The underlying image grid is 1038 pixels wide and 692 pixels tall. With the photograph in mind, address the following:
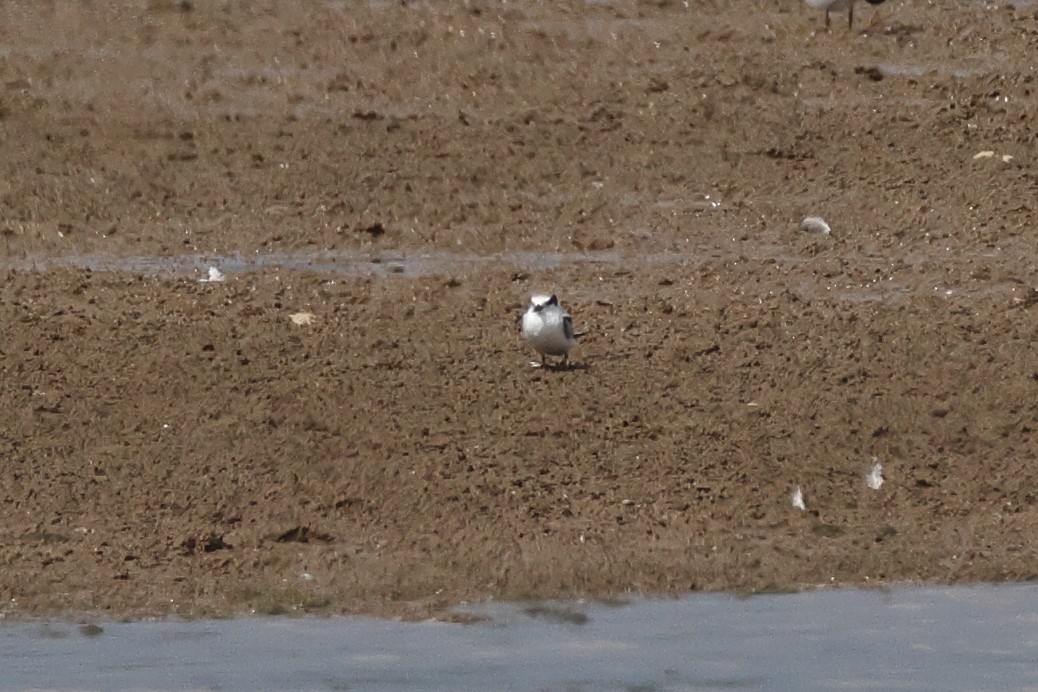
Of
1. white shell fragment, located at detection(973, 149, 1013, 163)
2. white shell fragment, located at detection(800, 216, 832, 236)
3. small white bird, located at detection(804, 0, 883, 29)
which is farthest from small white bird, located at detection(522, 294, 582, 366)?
small white bird, located at detection(804, 0, 883, 29)

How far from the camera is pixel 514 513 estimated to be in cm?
947

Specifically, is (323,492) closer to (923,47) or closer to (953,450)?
(953,450)

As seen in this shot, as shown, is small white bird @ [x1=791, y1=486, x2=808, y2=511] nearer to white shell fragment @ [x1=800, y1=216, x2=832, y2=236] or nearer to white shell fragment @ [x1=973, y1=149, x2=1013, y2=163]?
white shell fragment @ [x1=800, y1=216, x2=832, y2=236]

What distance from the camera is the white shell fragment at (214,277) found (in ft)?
39.8

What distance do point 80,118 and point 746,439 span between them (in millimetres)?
5629

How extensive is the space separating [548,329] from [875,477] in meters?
1.53

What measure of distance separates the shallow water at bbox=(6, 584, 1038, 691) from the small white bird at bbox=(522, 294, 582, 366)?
6.67 ft

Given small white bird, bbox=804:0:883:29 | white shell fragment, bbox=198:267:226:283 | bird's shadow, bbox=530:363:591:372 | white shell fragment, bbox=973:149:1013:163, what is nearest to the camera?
bird's shadow, bbox=530:363:591:372

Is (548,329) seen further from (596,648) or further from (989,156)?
(989,156)

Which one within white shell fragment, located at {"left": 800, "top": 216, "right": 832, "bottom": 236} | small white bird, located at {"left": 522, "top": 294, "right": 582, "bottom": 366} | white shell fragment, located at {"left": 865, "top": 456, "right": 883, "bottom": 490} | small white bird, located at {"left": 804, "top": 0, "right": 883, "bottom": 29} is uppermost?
small white bird, located at {"left": 804, "top": 0, "right": 883, "bottom": 29}

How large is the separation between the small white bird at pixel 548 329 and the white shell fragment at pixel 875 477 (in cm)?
142

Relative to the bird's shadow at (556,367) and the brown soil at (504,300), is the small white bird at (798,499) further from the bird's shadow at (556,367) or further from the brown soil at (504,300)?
the bird's shadow at (556,367)

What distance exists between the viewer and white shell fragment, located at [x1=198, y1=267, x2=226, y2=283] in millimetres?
12117

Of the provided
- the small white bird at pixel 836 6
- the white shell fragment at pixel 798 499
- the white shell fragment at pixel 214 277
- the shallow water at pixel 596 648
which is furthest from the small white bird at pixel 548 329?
the small white bird at pixel 836 6
